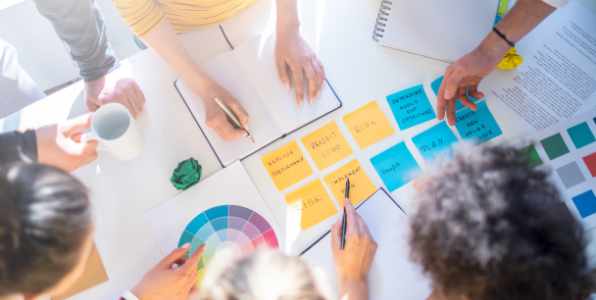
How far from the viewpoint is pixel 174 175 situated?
31.2 inches

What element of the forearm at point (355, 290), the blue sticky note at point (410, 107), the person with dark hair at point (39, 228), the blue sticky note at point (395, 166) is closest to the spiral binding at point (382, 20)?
the blue sticky note at point (410, 107)

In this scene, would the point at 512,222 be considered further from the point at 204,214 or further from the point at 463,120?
the point at 204,214

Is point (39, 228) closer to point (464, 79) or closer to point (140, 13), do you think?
point (140, 13)

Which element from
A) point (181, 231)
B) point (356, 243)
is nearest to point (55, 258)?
point (181, 231)

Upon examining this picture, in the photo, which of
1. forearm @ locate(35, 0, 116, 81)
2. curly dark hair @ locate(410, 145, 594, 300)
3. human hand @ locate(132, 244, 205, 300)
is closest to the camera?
curly dark hair @ locate(410, 145, 594, 300)

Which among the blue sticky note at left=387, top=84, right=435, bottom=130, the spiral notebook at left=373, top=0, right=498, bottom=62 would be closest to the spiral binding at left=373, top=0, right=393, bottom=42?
the spiral notebook at left=373, top=0, right=498, bottom=62

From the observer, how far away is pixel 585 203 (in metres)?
0.80

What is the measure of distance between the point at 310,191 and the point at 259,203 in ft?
0.31

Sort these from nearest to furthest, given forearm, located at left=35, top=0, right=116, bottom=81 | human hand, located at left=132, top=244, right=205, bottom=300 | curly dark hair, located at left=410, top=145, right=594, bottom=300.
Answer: curly dark hair, located at left=410, top=145, right=594, bottom=300 < human hand, located at left=132, top=244, right=205, bottom=300 < forearm, located at left=35, top=0, right=116, bottom=81

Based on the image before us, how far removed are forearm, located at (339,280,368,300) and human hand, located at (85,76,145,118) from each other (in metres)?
0.50

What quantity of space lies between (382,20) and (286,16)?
7.7 inches

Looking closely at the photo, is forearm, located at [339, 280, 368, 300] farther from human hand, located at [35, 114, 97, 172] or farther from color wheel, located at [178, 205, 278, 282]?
human hand, located at [35, 114, 97, 172]

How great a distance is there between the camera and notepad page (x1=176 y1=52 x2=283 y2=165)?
822 mm

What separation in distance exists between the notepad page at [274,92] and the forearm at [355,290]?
0.29 meters
